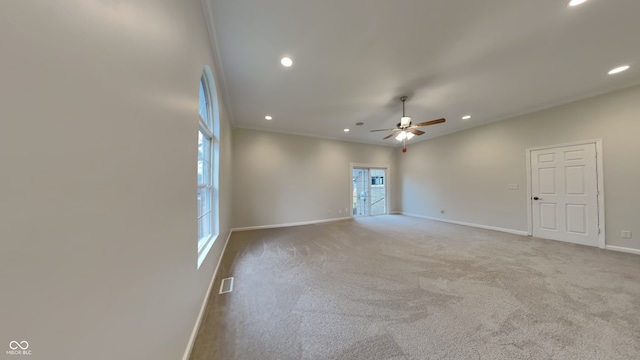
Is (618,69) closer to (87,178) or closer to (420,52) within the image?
(420,52)

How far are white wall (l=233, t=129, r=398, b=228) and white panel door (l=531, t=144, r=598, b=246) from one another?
413 centimetres

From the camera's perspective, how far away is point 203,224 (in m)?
2.42

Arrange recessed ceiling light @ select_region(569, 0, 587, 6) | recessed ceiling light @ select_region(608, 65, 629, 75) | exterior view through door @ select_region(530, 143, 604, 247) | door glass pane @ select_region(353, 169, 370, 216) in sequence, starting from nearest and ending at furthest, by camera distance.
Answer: recessed ceiling light @ select_region(569, 0, 587, 6) → recessed ceiling light @ select_region(608, 65, 629, 75) → exterior view through door @ select_region(530, 143, 604, 247) → door glass pane @ select_region(353, 169, 370, 216)

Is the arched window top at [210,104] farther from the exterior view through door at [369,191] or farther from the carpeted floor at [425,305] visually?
the exterior view through door at [369,191]

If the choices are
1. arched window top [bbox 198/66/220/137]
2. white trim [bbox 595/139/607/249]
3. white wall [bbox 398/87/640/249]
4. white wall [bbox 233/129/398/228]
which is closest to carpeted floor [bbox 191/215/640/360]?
white trim [bbox 595/139/607/249]

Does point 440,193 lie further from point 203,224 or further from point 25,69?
point 25,69

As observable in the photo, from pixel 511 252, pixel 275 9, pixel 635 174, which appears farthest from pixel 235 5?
pixel 635 174

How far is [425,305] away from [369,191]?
486 cm

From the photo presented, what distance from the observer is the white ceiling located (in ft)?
5.79

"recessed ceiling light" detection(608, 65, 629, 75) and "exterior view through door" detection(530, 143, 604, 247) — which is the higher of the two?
"recessed ceiling light" detection(608, 65, 629, 75)

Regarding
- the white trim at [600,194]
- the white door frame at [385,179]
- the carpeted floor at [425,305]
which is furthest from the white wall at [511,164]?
the carpeted floor at [425,305]

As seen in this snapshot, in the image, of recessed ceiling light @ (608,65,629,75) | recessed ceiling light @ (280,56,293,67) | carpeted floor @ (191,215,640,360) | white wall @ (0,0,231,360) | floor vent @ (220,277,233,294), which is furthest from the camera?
recessed ceiling light @ (608,65,629,75)

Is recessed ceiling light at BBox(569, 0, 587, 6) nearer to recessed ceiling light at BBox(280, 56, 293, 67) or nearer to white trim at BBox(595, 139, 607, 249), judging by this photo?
recessed ceiling light at BBox(280, 56, 293, 67)

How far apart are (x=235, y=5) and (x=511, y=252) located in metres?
5.08
